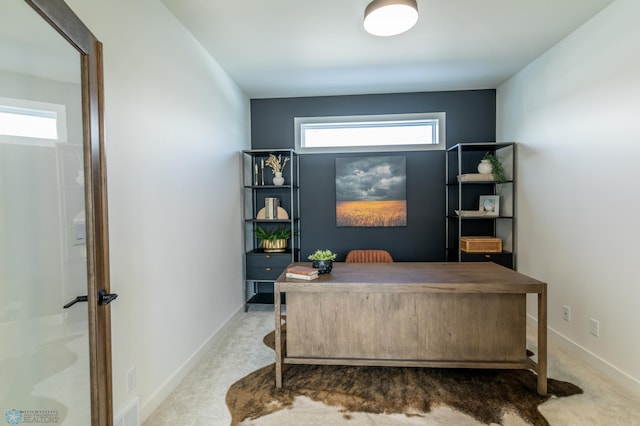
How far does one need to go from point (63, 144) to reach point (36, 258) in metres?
0.48

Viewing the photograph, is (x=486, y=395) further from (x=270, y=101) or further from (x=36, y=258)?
(x=270, y=101)

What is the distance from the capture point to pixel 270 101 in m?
4.09

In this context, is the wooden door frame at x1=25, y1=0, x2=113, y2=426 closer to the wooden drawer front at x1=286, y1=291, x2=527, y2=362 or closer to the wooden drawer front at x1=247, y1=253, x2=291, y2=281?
the wooden drawer front at x1=286, y1=291, x2=527, y2=362

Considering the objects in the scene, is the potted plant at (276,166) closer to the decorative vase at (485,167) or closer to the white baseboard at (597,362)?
the decorative vase at (485,167)

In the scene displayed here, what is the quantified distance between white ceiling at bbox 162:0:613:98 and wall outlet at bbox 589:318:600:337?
245cm

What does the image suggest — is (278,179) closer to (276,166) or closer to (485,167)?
(276,166)

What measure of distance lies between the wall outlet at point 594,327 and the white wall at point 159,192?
330cm

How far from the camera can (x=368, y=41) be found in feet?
8.66

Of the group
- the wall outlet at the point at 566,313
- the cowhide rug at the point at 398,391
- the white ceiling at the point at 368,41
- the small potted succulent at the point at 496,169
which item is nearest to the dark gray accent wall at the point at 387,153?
the white ceiling at the point at 368,41

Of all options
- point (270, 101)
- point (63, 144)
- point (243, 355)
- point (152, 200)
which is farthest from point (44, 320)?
point (270, 101)

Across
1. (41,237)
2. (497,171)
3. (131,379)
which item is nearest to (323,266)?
(131,379)

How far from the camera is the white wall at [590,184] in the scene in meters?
2.08

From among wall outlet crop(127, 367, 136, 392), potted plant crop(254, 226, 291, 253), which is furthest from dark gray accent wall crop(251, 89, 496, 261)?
wall outlet crop(127, 367, 136, 392)

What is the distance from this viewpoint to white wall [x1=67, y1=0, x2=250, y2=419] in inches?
66.6
